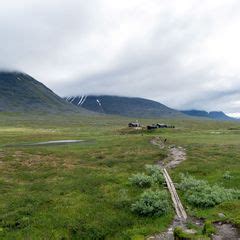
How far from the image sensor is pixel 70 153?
68.9 metres

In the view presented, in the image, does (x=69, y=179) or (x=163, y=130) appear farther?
(x=163, y=130)

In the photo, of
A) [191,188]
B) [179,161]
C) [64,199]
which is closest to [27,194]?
[64,199]

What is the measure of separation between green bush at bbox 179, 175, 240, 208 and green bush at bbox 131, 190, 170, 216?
2.96m

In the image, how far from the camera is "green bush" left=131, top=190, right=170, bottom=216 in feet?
96.5

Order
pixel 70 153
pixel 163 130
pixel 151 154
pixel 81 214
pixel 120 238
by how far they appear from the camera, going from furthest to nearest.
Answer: pixel 163 130 → pixel 70 153 → pixel 151 154 → pixel 81 214 → pixel 120 238

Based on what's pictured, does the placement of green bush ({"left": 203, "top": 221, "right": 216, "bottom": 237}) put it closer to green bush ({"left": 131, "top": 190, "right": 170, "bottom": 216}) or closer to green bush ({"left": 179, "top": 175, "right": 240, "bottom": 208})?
green bush ({"left": 131, "top": 190, "right": 170, "bottom": 216})

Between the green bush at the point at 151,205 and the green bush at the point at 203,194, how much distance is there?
2.96m

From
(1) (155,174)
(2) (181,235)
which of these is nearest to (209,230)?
(2) (181,235)

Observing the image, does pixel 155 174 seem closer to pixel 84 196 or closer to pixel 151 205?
pixel 84 196

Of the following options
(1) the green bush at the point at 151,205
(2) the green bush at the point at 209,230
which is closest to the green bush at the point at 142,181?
(1) the green bush at the point at 151,205

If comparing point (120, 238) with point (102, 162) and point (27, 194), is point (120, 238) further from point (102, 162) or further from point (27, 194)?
→ point (102, 162)

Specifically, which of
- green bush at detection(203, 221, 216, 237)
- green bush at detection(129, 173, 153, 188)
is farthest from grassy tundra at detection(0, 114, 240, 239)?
green bush at detection(203, 221, 216, 237)

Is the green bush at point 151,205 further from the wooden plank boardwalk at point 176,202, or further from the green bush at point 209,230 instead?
the green bush at point 209,230

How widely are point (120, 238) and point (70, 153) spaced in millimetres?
44370
